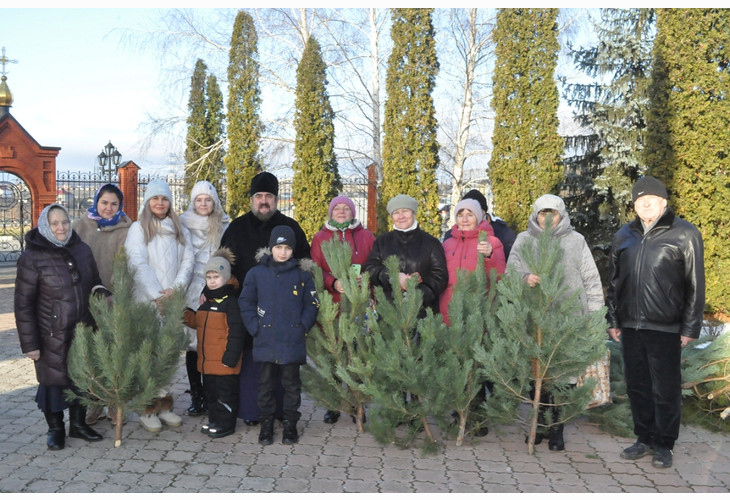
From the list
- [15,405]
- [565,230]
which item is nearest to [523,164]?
[565,230]

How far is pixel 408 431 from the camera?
4492 mm

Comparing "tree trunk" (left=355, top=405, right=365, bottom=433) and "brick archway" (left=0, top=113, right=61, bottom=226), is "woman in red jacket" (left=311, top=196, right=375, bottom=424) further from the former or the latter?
"brick archway" (left=0, top=113, right=61, bottom=226)

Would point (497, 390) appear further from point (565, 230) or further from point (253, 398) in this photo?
point (253, 398)

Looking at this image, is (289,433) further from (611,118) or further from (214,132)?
(214,132)

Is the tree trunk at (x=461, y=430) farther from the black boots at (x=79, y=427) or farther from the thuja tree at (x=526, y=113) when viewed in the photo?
the thuja tree at (x=526, y=113)

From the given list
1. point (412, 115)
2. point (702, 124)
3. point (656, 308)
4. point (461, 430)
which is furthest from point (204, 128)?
point (656, 308)

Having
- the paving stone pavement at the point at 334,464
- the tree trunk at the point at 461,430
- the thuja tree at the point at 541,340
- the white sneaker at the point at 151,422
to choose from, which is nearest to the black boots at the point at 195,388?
the paving stone pavement at the point at 334,464

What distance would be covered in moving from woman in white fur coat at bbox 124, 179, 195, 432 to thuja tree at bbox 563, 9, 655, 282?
11367 millimetres

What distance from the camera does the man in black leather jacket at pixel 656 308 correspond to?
13.5 ft

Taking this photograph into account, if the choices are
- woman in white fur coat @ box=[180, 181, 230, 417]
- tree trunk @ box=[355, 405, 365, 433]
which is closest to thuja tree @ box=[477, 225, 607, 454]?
tree trunk @ box=[355, 405, 365, 433]

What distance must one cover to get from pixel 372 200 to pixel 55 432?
531 inches

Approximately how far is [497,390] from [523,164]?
1035cm

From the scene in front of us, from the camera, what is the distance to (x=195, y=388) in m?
5.26

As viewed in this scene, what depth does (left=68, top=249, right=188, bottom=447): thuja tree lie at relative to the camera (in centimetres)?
434
